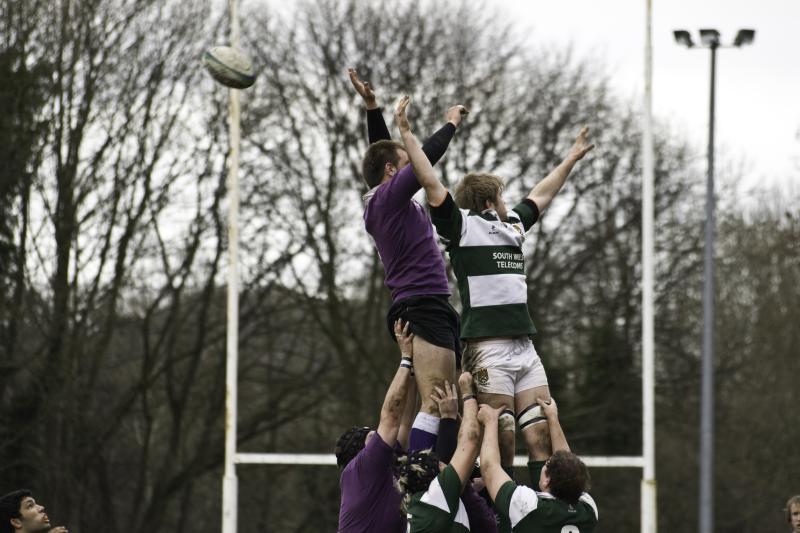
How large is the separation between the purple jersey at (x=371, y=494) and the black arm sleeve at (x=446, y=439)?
33 cm

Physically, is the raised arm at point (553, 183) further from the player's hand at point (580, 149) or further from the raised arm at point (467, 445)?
the raised arm at point (467, 445)

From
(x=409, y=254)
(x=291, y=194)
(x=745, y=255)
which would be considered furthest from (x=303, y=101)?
(x=409, y=254)

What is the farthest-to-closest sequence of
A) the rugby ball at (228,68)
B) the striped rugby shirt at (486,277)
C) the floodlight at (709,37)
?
the floodlight at (709,37), the rugby ball at (228,68), the striped rugby shirt at (486,277)

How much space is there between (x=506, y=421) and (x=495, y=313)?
53 centimetres

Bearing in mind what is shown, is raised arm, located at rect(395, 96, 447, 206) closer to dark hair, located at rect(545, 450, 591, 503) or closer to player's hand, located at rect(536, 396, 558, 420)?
player's hand, located at rect(536, 396, 558, 420)

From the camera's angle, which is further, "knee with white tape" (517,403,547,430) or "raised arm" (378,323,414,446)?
"knee with white tape" (517,403,547,430)

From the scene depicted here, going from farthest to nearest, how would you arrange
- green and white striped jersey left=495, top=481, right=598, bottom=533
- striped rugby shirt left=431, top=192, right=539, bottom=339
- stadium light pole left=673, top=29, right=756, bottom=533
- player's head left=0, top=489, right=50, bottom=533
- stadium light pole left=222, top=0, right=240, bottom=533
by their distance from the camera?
stadium light pole left=673, top=29, right=756, bottom=533
stadium light pole left=222, top=0, right=240, bottom=533
player's head left=0, top=489, right=50, bottom=533
striped rugby shirt left=431, top=192, right=539, bottom=339
green and white striped jersey left=495, top=481, right=598, bottom=533

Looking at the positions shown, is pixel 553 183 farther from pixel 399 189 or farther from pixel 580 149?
pixel 399 189

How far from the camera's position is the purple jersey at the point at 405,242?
244 inches

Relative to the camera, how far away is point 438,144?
236 inches

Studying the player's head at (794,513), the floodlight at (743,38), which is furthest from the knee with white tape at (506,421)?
the floodlight at (743,38)

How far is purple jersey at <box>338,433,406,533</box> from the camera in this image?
18.7 ft

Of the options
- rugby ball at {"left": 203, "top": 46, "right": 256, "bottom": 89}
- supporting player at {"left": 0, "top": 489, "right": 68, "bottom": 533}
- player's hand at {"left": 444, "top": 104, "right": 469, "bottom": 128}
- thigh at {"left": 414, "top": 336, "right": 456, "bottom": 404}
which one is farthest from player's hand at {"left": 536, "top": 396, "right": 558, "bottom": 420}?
rugby ball at {"left": 203, "top": 46, "right": 256, "bottom": 89}

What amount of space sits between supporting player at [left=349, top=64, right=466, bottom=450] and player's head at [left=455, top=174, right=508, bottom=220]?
224mm
